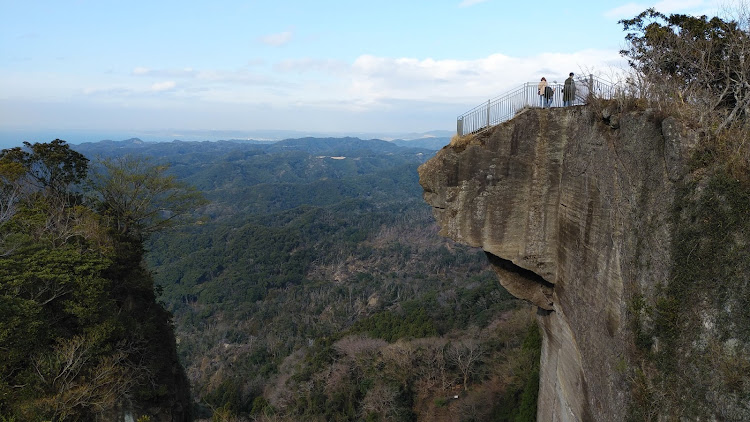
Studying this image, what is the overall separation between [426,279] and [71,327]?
66.4 metres

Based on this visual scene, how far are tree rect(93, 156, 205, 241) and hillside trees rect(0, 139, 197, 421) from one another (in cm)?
81

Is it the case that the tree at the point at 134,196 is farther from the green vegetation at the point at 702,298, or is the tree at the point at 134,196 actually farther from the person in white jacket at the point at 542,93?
the green vegetation at the point at 702,298

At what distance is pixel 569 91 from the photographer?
35.3 ft

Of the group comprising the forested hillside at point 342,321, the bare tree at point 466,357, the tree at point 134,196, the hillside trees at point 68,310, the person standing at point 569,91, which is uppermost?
the person standing at point 569,91

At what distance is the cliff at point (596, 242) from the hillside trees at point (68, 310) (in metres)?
11.4

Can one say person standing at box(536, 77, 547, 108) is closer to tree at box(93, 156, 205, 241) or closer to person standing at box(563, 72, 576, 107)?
person standing at box(563, 72, 576, 107)

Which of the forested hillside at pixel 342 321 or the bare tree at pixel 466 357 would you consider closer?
the forested hillside at pixel 342 321

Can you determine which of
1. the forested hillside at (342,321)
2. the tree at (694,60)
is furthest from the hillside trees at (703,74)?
the forested hillside at (342,321)

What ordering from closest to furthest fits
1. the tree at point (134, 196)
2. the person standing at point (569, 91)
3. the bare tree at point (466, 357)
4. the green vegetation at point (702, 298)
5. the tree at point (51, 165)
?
the green vegetation at point (702, 298), the person standing at point (569, 91), the tree at point (51, 165), the tree at point (134, 196), the bare tree at point (466, 357)

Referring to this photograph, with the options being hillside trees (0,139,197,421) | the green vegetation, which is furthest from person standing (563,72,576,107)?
hillside trees (0,139,197,421)

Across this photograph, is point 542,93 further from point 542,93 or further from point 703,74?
point 703,74

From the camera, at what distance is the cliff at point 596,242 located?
270 inches

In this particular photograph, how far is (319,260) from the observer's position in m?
94.2

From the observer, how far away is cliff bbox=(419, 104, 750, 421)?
685cm
